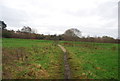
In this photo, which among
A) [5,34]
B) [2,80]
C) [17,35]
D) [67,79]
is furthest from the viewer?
[17,35]

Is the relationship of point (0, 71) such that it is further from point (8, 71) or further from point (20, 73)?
point (20, 73)

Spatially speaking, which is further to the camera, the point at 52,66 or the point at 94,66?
the point at 94,66

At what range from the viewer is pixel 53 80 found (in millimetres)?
8180

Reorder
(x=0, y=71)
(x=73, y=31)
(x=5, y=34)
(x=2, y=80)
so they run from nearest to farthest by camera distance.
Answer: (x=2, y=80), (x=0, y=71), (x=5, y=34), (x=73, y=31)

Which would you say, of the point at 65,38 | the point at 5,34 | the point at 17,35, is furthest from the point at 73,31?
the point at 5,34

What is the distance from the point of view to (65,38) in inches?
2552

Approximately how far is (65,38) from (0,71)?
2226 inches

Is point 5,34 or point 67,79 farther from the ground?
point 5,34

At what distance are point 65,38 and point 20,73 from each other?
184 ft

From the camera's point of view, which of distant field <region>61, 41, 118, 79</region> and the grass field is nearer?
the grass field

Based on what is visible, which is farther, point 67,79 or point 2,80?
point 67,79

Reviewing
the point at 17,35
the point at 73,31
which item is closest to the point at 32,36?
the point at 17,35

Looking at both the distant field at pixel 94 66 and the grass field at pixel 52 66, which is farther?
the distant field at pixel 94 66

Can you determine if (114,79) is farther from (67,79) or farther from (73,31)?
(73,31)
